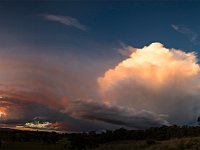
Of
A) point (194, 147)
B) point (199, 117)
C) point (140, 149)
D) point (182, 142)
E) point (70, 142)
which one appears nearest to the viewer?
point (194, 147)

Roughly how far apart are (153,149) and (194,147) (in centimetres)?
1682

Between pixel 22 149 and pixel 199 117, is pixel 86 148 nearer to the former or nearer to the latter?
pixel 22 149

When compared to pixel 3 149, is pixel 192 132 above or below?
above

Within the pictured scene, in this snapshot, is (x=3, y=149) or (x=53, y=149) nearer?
(x=3, y=149)

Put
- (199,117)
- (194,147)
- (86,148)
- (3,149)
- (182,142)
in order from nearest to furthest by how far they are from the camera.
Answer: (194,147)
(182,142)
(3,149)
(86,148)
(199,117)

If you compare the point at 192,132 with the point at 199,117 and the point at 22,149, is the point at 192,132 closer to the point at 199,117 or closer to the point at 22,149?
the point at 199,117

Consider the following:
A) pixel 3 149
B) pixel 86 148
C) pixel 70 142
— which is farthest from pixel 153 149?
pixel 70 142

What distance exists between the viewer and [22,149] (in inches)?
5743

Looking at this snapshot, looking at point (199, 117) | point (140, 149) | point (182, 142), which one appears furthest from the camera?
point (199, 117)

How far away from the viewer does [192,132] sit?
616 ft

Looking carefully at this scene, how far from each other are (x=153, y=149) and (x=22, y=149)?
6403cm

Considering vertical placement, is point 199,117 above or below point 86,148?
above

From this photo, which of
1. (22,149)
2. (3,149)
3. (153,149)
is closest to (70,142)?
(22,149)

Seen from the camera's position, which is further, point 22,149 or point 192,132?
→ point 192,132
